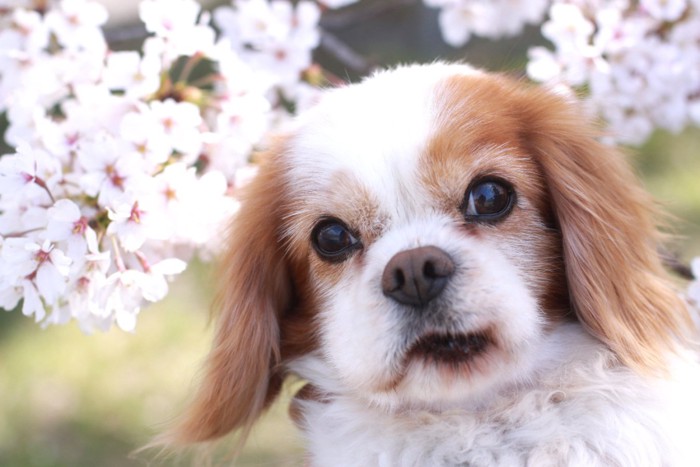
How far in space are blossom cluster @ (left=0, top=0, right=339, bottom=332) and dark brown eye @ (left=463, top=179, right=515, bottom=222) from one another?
70cm

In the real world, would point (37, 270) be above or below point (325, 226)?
below

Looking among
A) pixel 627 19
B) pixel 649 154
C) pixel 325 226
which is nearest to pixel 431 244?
pixel 325 226

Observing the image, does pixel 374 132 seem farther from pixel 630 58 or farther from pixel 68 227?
pixel 630 58

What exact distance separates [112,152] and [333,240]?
596 millimetres

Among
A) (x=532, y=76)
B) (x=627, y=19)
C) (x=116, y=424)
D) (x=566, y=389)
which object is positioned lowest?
(x=116, y=424)

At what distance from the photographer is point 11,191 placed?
197 cm

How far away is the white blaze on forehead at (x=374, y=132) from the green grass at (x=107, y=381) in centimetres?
161

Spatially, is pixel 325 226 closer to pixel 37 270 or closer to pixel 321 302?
pixel 321 302

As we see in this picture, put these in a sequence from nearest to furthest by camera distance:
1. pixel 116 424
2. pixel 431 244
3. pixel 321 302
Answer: pixel 431 244 < pixel 321 302 < pixel 116 424

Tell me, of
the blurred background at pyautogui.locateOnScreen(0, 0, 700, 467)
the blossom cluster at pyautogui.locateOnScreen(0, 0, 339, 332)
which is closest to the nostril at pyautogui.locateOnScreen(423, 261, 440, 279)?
the blossom cluster at pyautogui.locateOnScreen(0, 0, 339, 332)

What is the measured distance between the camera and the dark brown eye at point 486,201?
1882 millimetres

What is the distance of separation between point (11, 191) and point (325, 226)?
70cm

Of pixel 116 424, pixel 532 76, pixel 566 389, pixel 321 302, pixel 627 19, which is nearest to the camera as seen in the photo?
pixel 566 389

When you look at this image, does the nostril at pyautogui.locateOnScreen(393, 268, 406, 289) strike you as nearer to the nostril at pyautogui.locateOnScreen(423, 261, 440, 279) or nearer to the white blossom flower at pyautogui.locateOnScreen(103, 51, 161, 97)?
the nostril at pyautogui.locateOnScreen(423, 261, 440, 279)
